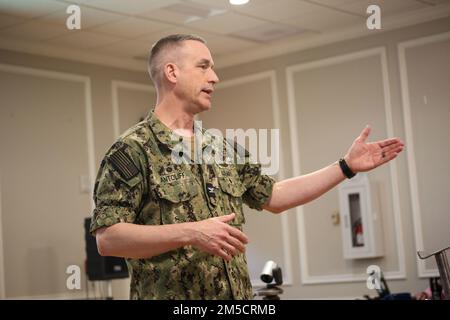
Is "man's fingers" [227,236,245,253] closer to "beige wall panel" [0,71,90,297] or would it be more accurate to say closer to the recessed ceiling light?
the recessed ceiling light

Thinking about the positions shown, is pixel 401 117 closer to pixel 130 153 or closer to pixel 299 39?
pixel 299 39

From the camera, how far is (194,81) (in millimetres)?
2271

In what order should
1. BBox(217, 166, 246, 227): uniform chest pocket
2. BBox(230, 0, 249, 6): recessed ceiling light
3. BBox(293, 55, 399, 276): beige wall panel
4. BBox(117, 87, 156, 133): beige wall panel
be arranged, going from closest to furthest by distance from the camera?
BBox(217, 166, 246, 227): uniform chest pocket, BBox(230, 0, 249, 6): recessed ceiling light, BBox(293, 55, 399, 276): beige wall panel, BBox(117, 87, 156, 133): beige wall panel

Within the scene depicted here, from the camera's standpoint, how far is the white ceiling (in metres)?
6.33

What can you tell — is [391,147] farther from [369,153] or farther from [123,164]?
[123,164]

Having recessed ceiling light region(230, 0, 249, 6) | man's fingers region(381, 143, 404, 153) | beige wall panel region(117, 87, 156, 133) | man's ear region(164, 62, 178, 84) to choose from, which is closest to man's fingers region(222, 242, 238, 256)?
man's ear region(164, 62, 178, 84)

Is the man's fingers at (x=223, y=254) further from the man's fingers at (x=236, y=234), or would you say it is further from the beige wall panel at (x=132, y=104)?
the beige wall panel at (x=132, y=104)

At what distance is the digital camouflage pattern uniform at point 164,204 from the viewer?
82.2 inches

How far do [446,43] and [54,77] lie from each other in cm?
350

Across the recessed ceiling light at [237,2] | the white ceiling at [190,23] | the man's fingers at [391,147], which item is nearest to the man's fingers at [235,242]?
the man's fingers at [391,147]

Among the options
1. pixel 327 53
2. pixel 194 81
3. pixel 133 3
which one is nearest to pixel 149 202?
pixel 194 81

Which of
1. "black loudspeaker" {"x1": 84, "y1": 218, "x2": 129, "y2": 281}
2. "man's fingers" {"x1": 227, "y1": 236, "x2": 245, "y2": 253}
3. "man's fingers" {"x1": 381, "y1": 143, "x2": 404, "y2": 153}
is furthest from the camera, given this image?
"black loudspeaker" {"x1": 84, "y1": 218, "x2": 129, "y2": 281}

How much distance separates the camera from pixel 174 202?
2.13 metres

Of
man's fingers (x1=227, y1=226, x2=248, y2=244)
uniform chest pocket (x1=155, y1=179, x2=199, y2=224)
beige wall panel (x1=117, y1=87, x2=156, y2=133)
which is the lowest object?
man's fingers (x1=227, y1=226, x2=248, y2=244)
